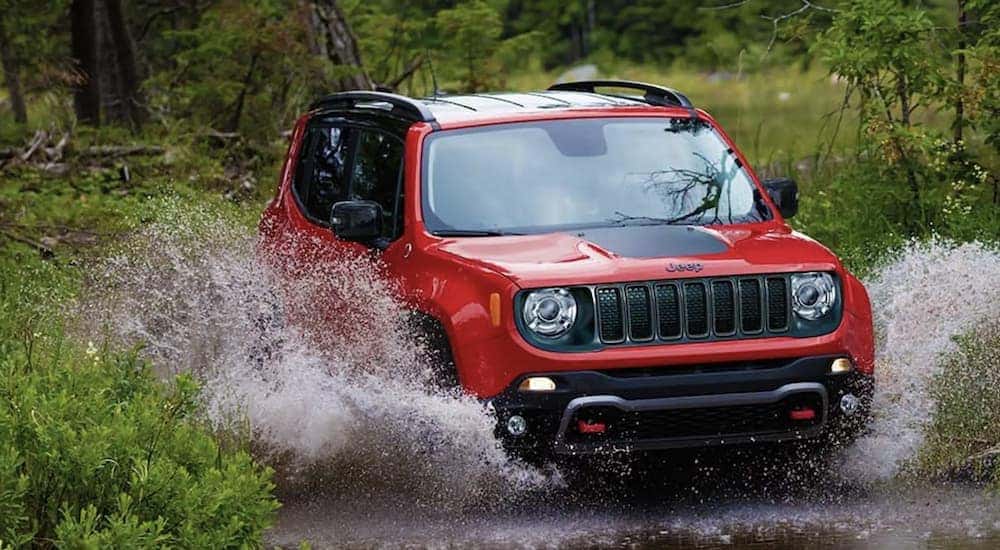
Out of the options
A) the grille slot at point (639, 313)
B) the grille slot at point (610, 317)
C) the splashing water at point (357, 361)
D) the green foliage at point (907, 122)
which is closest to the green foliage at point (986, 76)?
the green foliage at point (907, 122)

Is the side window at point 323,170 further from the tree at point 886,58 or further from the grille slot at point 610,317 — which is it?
the tree at point 886,58

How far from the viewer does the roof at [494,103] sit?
9.16 meters

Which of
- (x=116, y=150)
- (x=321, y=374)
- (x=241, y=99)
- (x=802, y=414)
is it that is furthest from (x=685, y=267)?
(x=241, y=99)

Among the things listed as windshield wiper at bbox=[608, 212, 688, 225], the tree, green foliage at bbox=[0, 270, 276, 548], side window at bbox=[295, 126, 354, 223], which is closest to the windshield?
windshield wiper at bbox=[608, 212, 688, 225]

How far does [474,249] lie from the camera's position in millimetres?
8227

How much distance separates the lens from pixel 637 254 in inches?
313

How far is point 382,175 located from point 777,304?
2351 millimetres

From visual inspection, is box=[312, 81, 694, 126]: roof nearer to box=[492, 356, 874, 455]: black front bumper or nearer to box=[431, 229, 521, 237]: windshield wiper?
box=[431, 229, 521, 237]: windshield wiper

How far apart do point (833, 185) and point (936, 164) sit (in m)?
1.08

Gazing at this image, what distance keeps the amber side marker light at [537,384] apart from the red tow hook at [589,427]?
0.62 ft

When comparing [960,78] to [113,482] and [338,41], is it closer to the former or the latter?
[113,482]

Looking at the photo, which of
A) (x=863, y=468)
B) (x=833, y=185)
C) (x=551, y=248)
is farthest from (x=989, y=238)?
(x=551, y=248)

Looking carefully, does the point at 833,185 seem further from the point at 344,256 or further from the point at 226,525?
the point at 226,525

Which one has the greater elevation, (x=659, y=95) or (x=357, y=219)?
(x=659, y=95)
